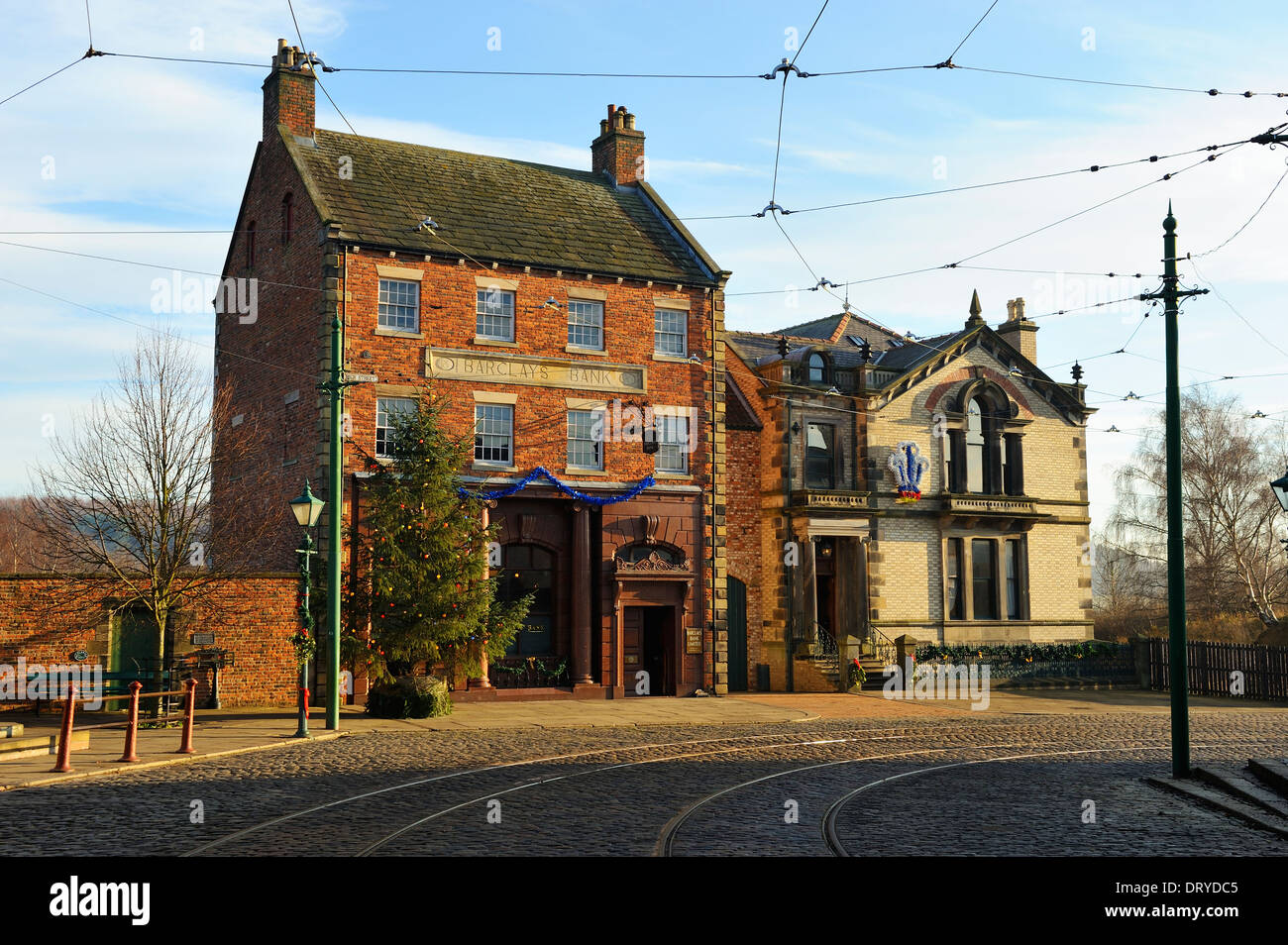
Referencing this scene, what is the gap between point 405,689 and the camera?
23016 mm

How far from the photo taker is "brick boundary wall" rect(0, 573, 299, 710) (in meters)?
22.3

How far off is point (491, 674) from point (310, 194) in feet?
37.5

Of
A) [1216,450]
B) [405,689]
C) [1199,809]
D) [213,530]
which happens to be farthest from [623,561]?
[1216,450]

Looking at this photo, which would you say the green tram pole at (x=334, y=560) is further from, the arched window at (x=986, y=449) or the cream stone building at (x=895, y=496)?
the arched window at (x=986, y=449)

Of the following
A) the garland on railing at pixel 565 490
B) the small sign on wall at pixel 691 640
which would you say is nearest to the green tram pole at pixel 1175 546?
the garland on railing at pixel 565 490

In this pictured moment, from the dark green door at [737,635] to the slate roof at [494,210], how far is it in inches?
348

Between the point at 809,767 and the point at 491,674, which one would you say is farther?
the point at 491,674

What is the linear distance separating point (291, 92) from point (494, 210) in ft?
18.1

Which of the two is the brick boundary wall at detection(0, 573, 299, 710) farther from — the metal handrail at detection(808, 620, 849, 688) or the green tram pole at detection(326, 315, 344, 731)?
the metal handrail at detection(808, 620, 849, 688)

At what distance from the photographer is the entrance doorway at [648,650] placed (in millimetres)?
28922

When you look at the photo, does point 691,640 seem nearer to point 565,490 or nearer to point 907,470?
point 565,490

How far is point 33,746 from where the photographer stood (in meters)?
16.6

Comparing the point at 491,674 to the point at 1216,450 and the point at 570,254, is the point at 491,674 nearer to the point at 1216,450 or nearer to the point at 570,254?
the point at 570,254

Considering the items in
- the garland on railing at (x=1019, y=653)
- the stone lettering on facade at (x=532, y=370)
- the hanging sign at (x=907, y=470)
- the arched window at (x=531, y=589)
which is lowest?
the garland on railing at (x=1019, y=653)
